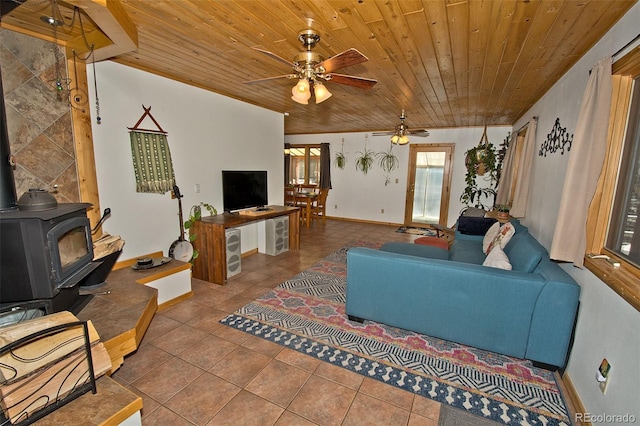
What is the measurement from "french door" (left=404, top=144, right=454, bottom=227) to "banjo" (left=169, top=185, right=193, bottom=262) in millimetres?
5286

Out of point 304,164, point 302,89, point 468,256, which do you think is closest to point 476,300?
point 468,256

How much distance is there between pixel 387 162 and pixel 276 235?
393 centimetres

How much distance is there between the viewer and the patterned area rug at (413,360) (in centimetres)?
173

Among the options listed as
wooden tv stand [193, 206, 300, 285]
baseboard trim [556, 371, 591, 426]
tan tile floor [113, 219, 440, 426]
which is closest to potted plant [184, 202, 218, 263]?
wooden tv stand [193, 206, 300, 285]

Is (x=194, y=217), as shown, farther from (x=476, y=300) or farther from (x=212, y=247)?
(x=476, y=300)

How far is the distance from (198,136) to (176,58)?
42.6 inches

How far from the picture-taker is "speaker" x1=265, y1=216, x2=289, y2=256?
4.55 m

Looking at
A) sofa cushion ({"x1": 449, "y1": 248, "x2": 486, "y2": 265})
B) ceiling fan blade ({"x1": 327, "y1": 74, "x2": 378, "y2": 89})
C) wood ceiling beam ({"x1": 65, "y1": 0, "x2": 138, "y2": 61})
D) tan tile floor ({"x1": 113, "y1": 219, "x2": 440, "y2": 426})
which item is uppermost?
wood ceiling beam ({"x1": 65, "y1": 0, "x2": 138, "y2": 61})

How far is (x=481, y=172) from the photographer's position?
6020mm

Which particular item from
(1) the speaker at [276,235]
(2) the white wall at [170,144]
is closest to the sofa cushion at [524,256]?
(1) the speaker at [276,235]

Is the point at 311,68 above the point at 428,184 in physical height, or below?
above

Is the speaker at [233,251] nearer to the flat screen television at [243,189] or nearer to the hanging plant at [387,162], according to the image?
the flat screen television at [243,189]

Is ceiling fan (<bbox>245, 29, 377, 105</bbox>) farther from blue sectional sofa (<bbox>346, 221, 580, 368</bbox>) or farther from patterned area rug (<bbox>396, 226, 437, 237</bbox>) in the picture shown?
patterned area rug (<bbox>396, 226, 437, 237</bbox>)

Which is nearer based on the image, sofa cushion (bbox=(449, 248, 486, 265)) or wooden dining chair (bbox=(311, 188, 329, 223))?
sofa cushion (bbox=(449, 248, 486, 265))
